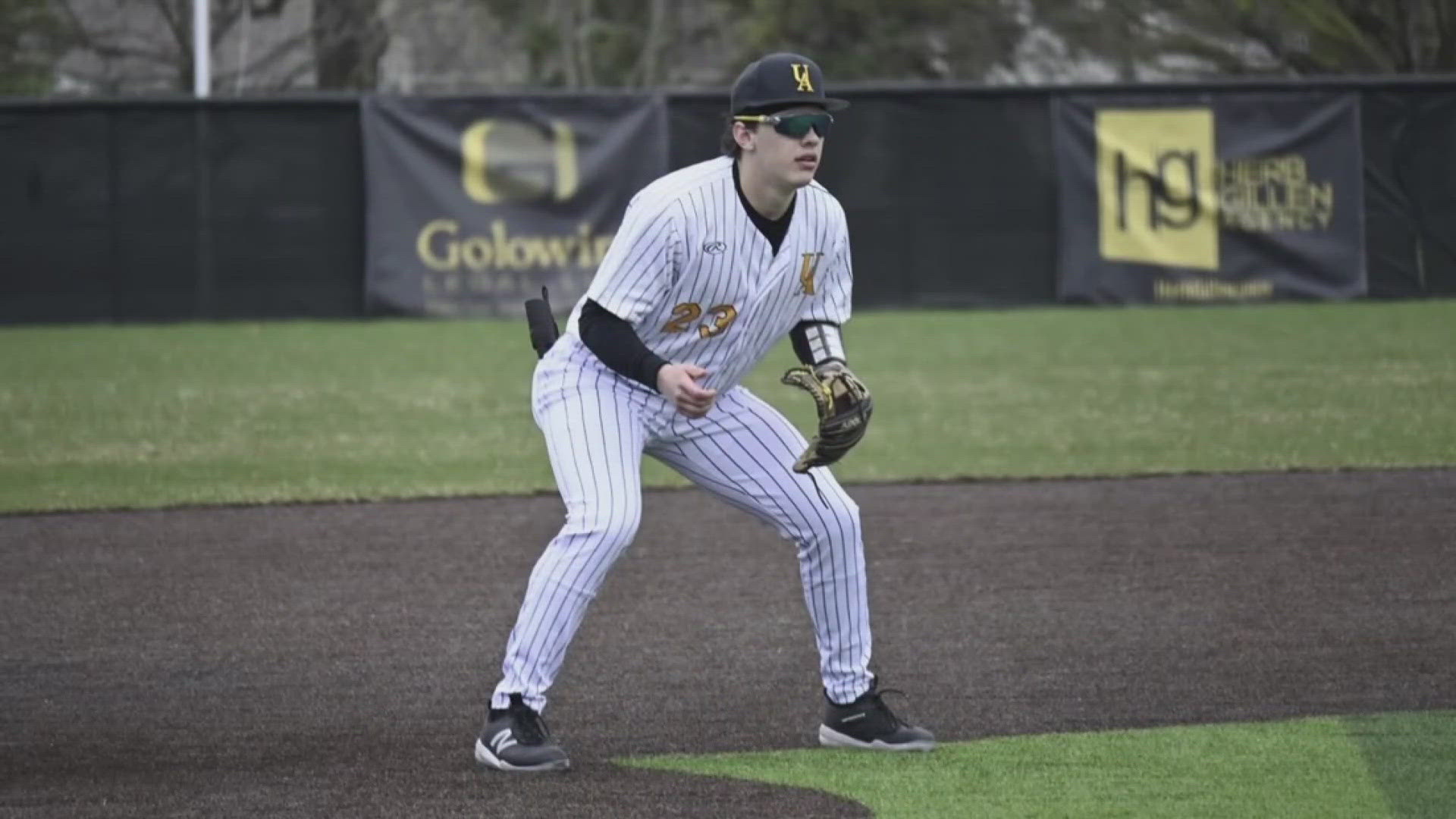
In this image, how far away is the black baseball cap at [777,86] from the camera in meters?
4.98

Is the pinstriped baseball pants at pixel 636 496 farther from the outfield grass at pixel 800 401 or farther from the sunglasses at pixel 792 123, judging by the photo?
the outfield grass at pixel 800 401

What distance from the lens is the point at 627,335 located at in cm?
501

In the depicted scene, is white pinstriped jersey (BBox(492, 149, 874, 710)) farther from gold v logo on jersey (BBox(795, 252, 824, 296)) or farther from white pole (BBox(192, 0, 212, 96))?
white pole (BBox(192, 0, 212, 96))

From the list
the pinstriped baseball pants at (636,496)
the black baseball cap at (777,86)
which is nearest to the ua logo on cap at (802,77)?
the black baseball cap at (777,86)

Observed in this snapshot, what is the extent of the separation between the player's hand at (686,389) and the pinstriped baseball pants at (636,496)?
0.95 ft

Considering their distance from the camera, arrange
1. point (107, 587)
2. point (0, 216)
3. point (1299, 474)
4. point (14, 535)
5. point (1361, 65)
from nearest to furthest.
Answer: point (107, 587) → point (14, 535) → point (1299, 474) → point (0, 216) → point (1361, 65)

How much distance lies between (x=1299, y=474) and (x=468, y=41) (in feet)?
84.2

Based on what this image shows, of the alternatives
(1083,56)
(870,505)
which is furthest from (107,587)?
(1083,56)

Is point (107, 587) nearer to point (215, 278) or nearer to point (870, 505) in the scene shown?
point (870, 505)

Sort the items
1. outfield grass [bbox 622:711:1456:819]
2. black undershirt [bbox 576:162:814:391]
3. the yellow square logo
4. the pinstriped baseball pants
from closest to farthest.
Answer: outfield grass [bbox 622:711:1456:819]
black undershirt [bbox 576:162:814:391]
the pinstriped baseball pants
the yellow square logo

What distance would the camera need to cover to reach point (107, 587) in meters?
7.94

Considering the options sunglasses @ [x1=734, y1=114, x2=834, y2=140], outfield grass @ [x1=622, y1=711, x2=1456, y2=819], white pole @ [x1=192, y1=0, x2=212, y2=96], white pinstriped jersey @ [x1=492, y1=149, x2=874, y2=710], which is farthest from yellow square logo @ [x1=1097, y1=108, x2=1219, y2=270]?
sunglasses @ [x1=734, y1=114, x2=834, y2=140]

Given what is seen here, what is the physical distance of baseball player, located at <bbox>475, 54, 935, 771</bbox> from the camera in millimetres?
4980

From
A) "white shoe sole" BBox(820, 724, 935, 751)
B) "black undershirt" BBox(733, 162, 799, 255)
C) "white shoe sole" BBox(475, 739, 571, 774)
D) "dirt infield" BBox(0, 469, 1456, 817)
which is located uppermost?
"black undershirt" BBox(733, 162, 799, 255)
